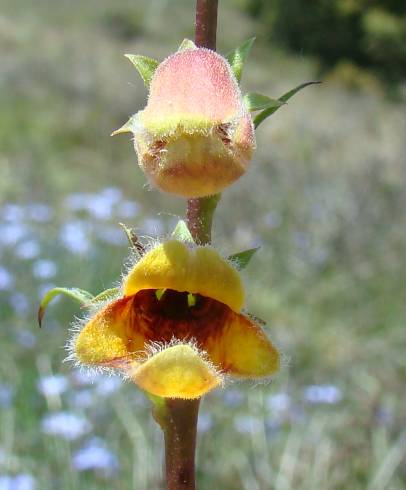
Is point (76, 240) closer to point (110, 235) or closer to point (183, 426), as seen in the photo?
point (110, 235)

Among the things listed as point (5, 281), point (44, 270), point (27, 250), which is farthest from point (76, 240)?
point (5, 281)

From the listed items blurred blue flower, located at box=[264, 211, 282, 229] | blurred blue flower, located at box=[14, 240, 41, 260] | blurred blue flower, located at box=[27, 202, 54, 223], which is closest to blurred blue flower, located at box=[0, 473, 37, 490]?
blurred blue flower, located at box=[14, 240, 41, 260]

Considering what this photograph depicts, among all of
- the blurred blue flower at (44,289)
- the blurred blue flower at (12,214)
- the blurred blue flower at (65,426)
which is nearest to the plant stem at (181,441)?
the blurred blue flower at (65,426)

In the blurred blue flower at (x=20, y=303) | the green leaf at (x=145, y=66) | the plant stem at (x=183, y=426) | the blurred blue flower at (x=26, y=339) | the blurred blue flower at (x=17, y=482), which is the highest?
the blurred blue flower at (x=20, y=303)

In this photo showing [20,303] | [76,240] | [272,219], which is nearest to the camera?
[20,303]

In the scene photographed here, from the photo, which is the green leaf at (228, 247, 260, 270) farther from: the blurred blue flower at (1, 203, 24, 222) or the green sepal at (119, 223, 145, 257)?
the blurred blue flower at (1, 203, 24, 222)

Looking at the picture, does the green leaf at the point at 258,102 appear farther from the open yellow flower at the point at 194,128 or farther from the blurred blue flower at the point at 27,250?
the blurred blue flower at the point at 27,250
